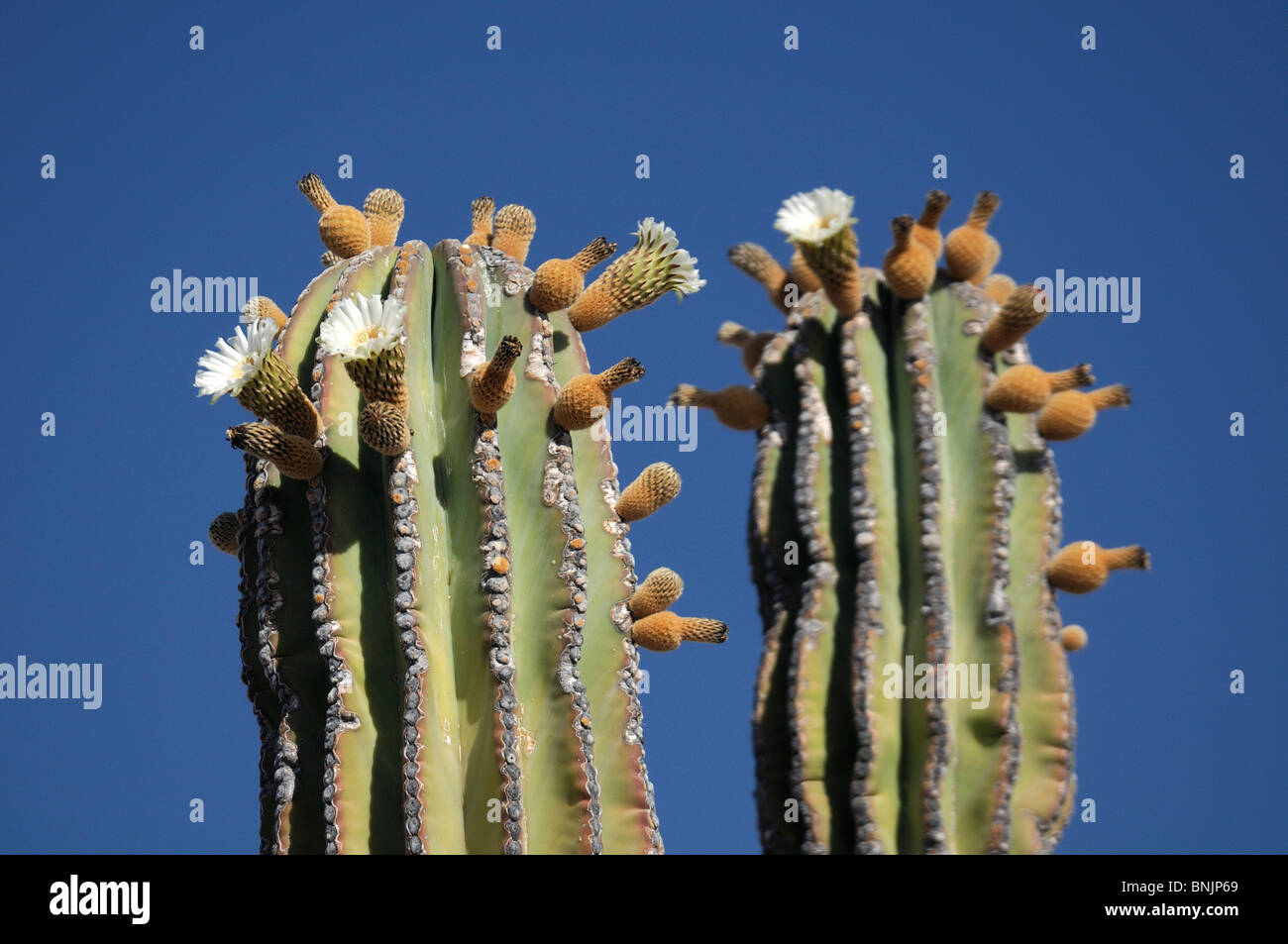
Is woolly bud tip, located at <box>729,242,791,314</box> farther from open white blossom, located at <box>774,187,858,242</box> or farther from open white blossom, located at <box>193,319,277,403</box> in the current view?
open white blossom, located at <box>193,319,277,403</box>

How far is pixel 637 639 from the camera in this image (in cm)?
670

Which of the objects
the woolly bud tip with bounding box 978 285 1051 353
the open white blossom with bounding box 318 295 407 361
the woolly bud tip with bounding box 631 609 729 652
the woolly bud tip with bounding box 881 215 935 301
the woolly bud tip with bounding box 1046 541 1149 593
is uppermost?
the woolly bud tip with bounding box 881 215 935 301

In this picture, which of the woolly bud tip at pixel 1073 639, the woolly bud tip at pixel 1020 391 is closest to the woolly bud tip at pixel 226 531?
the woolly bud tip at pixel 1020 391

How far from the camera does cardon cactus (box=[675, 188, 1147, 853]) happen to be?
22.9ft

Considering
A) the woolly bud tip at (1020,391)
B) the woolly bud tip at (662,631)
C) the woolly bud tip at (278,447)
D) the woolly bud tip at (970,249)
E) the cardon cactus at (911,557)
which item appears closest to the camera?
→ the woolly bud tip at (278,447)

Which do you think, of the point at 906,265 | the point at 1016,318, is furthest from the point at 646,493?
the point at 1016,318

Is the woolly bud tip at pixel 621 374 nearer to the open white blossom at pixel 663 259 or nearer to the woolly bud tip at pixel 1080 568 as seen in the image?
the open white blossom at pixel 663 259

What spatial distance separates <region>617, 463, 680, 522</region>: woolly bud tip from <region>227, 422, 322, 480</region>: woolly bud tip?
3.92ft

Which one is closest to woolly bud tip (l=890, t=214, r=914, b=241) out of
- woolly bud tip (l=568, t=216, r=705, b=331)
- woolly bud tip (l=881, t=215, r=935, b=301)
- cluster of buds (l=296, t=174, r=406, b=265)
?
woolly bud tip (l=881, t=215, r=935, b=301)

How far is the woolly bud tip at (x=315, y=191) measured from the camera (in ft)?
24.3

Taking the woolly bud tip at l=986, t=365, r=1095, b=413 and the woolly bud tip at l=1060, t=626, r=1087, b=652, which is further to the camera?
the woolly bud tip at l=1060, t=626, r=1087, b=652

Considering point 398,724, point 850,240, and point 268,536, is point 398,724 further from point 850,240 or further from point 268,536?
point 850,240

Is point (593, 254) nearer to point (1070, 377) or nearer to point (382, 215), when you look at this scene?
point (382, 215)

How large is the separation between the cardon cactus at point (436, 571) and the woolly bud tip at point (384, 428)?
0.03 feet
